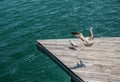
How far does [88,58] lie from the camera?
1499cm

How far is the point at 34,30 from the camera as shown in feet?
88.5

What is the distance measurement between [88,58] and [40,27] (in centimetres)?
1324

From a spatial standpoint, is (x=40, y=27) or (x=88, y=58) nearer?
(x=88, y=58)

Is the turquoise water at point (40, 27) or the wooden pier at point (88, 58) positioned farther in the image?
the turquoise water at point (40, 27)

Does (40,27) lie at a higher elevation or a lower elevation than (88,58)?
lower

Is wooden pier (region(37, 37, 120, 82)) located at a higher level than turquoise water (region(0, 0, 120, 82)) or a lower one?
higher

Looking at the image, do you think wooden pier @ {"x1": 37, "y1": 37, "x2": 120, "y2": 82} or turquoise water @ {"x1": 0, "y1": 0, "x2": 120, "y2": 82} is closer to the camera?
wooden pier @ {"x1": 37, "y1": 37, "x2": 120, "y2": 82}

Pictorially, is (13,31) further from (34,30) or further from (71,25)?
(71,25)

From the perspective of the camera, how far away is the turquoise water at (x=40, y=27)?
2112 cm

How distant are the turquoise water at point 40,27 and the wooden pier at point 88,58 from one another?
414 cm

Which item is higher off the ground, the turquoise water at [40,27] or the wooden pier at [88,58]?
the wooden pier at [88,58]

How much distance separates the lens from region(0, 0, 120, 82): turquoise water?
21125 millimetres

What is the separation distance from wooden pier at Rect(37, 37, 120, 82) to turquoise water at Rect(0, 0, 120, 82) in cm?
414

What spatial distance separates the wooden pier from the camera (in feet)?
44.3
